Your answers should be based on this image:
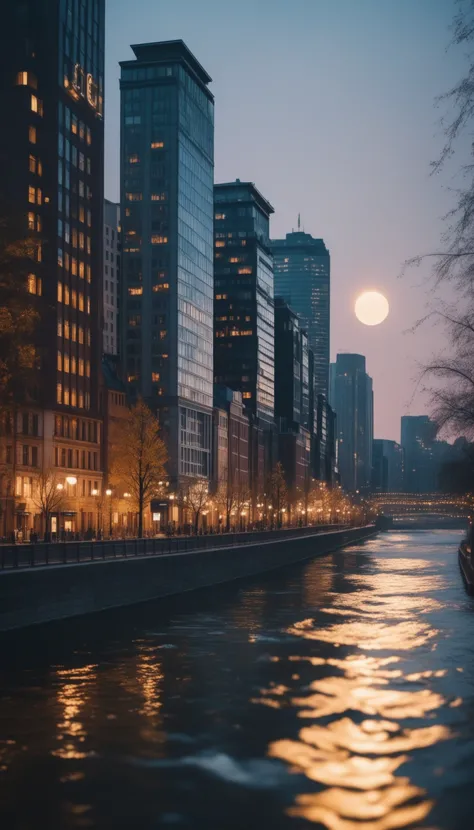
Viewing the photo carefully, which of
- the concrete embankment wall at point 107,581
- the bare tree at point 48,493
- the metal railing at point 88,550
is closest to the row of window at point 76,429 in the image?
the bare tree at point 48,493

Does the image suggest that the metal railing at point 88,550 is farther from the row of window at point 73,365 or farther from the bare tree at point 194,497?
the bare tree at point 194,497

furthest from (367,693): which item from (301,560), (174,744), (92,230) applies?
(92,230)

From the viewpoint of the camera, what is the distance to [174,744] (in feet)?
75.4

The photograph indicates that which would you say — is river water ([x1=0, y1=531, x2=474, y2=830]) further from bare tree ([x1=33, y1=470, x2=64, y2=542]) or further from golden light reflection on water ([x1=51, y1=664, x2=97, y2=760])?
bare tree ([x1=33, y1=470, x2=64, y2=542])

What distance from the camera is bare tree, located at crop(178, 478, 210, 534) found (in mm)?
164500

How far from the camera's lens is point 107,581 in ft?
179

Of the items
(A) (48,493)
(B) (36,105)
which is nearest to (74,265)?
(B) (36,105)

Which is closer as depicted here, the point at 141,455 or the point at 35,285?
the point at 141,455

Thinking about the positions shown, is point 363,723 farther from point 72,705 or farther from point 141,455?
point 141,455

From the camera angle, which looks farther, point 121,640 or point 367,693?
point 121,640

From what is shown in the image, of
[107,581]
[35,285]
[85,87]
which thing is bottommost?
[107,581]

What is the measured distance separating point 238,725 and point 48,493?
89601 millimetres

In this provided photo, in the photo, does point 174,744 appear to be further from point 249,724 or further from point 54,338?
point 54,338

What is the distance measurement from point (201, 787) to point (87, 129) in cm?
12934
